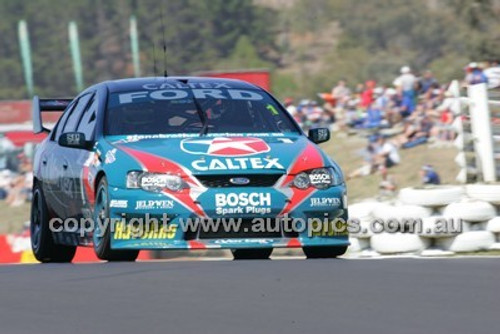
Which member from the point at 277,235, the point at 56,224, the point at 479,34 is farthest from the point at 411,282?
the point at 479,34

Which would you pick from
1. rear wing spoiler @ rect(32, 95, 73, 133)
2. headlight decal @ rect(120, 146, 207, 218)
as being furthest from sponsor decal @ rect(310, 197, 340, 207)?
rear wing spoiler @ rect(32, 95, 73, 133)

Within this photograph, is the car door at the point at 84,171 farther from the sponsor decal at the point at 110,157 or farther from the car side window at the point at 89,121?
the sponsor decal at the point at 110,157

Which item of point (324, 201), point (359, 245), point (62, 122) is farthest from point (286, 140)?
point (359, 245)

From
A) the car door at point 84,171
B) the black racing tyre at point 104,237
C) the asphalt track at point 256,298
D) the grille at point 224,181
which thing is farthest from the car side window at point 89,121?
the asphalt track at point 256,298

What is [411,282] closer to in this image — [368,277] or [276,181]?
[368,277]

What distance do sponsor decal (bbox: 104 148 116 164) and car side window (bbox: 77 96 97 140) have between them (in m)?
0.57

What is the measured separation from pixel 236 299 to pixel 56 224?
4.29 m

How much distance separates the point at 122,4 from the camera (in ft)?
209

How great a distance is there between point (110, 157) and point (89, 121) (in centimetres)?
97

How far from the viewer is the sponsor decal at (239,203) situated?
800 centimetres

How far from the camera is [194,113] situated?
895 cm

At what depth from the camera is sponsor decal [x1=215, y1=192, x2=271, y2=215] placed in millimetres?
7996

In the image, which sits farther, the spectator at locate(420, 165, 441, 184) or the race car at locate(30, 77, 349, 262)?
the spectator at locate(420, 165, 441, 184)

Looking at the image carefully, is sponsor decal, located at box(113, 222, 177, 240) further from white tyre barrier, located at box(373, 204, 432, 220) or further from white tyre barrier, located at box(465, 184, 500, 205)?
white tyre barrier, located at box(465, 184, 500, 205)
